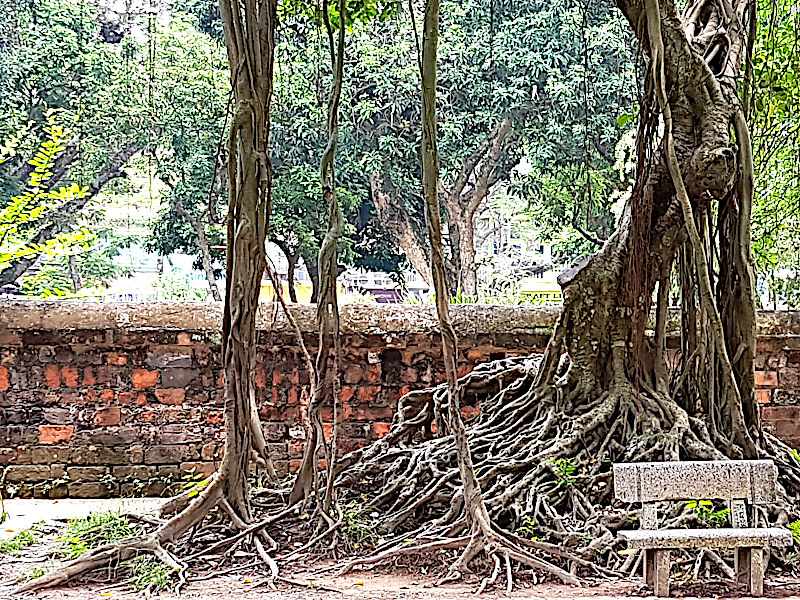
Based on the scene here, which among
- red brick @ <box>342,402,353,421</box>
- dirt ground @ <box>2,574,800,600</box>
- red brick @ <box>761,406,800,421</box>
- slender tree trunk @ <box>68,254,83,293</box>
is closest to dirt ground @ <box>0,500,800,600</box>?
dirt ground @ <box>2,574,800,600</box>

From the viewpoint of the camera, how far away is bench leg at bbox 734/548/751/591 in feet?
10.5

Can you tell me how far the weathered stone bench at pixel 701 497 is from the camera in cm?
311

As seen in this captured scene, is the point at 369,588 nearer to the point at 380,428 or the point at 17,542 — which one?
the point at 17,542

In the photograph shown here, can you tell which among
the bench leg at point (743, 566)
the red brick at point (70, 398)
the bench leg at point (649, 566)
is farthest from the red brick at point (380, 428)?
the bench leg at point (743, 566)

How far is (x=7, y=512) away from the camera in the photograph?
5.01 m

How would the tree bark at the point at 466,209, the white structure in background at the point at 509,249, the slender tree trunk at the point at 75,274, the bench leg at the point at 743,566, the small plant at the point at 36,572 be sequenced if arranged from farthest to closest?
the white structure in background at the point at 509,249
the slender tree trunk at the point at 75,274
the tree bark at the point at 466,209
the small plant at the point at 36,572
the bench leg at the point at 743,566

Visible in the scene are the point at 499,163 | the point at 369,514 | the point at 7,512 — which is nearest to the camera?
the point at 369,514

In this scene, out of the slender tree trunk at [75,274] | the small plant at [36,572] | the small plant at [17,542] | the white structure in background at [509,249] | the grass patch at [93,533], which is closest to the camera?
the small plant at [36,572]

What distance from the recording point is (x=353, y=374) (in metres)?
5.52

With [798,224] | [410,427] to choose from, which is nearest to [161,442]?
[410,427]

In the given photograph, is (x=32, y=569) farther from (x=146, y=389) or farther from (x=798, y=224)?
(x=798, y=224)

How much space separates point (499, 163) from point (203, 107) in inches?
180

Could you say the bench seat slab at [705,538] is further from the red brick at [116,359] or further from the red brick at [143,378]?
the red brick at [116,359]

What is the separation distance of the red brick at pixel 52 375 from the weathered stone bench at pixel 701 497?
3.60 meters
